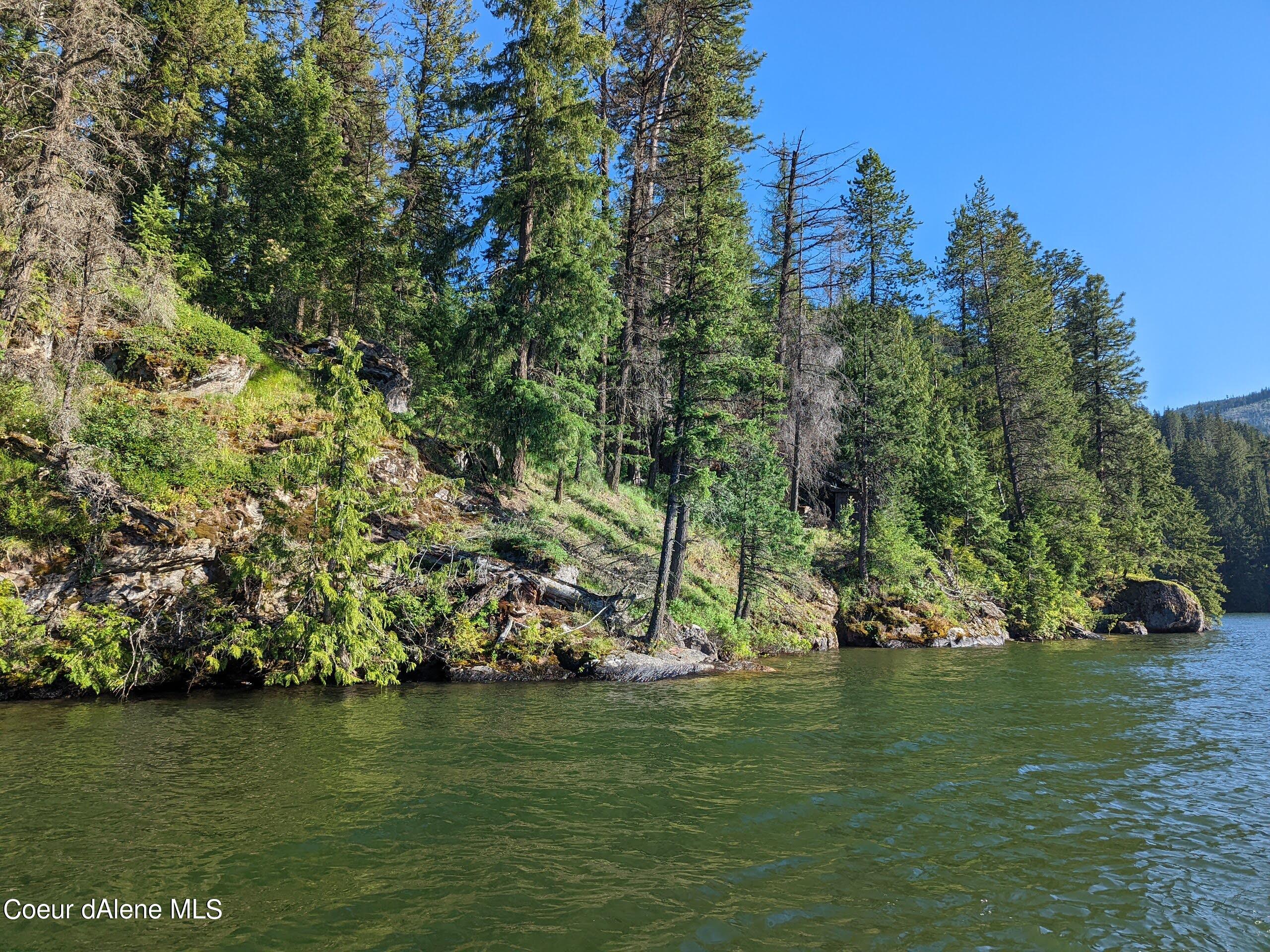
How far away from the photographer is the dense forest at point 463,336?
1433 centimetres

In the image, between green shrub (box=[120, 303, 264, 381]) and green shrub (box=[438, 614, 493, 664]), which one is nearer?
green shrub (box=[438, 614, 493, 664])

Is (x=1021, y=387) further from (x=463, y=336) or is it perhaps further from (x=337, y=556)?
(x=337, y=556)

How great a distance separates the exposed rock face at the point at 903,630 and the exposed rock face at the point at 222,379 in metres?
24.3

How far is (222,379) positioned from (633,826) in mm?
18563

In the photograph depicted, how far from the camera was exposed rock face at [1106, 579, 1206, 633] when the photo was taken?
117 ft

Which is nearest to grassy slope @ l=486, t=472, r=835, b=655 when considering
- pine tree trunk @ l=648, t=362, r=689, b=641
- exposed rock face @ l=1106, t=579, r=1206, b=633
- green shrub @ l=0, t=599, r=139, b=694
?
pine tree trunk @ l=648, t=362, r=689, b=641

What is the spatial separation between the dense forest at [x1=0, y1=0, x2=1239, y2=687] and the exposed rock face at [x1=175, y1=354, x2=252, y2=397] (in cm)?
33

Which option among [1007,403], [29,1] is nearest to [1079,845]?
[29,1]

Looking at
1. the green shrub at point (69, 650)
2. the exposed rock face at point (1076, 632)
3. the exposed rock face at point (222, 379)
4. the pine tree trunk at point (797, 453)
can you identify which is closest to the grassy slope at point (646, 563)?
the pine tree trunk at point (797, 453)

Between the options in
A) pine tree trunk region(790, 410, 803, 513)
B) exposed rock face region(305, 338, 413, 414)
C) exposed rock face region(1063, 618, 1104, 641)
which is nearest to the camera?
exposed rock face region(305, 338, 413, 414)

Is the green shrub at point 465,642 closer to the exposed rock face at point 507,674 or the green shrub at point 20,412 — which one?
the exposed rock face at point 507,674

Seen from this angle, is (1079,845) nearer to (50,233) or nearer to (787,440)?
(50,233)

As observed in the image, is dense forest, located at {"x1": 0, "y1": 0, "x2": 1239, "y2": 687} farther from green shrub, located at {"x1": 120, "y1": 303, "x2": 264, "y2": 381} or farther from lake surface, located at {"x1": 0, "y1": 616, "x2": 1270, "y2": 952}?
lake surface, located at {"x1": 0, "y1": 616, "x2": 1270, "y2": 952}

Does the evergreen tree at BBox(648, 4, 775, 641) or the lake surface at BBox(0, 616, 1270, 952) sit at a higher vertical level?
the evergreen tree at BBox(648, 4, 775, 641)
